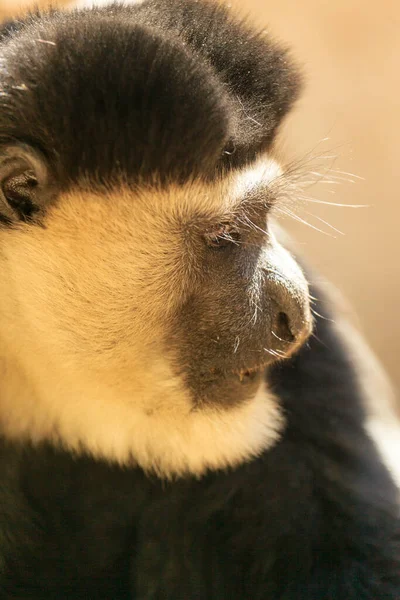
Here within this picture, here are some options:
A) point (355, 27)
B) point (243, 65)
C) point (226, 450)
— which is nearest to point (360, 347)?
point (226, 450)

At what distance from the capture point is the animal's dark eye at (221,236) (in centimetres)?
113

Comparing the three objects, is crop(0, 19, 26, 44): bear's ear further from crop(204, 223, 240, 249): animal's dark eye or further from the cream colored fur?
crop(204, 223, 240, 249): animal's dark eye

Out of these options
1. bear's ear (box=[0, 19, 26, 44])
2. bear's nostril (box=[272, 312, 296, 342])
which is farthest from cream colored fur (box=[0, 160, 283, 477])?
bear's ear (box=[0, 19, 26, 44])

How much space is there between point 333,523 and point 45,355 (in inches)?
25.9

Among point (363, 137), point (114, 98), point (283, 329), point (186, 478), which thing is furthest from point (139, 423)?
point (363, 137)

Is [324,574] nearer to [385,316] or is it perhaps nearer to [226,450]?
[226,450]

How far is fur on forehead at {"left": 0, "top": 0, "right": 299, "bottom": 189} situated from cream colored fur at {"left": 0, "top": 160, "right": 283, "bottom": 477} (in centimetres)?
5

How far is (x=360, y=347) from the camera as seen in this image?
5.94ft

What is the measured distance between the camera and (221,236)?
1.14 m

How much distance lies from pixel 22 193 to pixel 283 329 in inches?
18.7

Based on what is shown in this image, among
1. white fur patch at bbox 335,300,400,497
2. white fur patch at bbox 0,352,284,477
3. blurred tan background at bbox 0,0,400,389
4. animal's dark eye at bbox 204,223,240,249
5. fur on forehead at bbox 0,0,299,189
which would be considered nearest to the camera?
fur on forehead at bbox 0,0,299,189

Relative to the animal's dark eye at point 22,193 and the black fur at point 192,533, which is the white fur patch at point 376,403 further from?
the animal's dark eye at point 22,193

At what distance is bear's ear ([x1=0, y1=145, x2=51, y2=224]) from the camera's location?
987mm

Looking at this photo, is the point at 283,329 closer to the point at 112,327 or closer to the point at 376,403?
the point at 112,327
